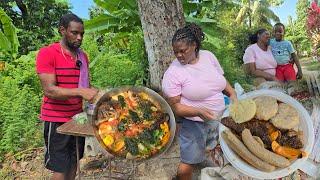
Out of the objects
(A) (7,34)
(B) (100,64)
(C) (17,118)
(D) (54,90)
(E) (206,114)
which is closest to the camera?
(E) (206,114)

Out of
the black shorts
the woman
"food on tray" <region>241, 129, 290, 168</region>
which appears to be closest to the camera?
"food on tray" <region>241, 129, 290, 168</region>

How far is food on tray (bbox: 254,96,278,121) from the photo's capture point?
6.12 feet

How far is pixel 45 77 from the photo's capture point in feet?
8.53

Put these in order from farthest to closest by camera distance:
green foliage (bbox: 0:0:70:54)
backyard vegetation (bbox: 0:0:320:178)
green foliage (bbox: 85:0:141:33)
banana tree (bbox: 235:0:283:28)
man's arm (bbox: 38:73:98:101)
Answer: banana tree (bbox: 235:0:283:28) < green foliage (bbox: 0:0:70:54) < green foliage (bbox: 85:0:141:33) < backyard vegetation (bbox: 0:0:320:178) < man's arm (bbox: 38:73:98:101)

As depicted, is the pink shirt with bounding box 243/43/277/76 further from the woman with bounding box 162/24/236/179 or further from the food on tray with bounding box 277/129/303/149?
the food on tray with bounding box 277/129/303/149

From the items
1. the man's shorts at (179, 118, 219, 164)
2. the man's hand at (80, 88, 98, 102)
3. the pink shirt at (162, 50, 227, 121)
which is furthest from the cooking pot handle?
the man's hand at (80, 88, 98, 102)

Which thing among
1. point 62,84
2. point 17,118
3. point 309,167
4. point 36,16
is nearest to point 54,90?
point 62,84

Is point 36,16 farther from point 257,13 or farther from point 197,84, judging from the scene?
point 257,13

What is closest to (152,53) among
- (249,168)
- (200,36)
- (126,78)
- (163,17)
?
(163,17)

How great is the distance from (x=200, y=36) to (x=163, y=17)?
1420 millimetres

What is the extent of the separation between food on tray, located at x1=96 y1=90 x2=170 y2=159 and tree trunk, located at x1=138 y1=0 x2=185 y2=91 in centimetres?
193

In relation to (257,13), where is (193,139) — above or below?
below

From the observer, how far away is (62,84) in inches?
107

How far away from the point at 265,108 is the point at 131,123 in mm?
598
